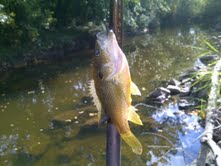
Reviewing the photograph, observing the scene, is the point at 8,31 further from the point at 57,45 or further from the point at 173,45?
the point at 173,45

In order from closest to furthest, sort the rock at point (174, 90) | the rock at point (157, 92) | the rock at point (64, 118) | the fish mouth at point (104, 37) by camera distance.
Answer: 1. the fish mouth at point (104, 37)
2. the rock at point (64, 118)
3. the rock at point (157, 92)
4. the rock at point (174, 90)

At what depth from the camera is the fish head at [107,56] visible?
1.21 metres

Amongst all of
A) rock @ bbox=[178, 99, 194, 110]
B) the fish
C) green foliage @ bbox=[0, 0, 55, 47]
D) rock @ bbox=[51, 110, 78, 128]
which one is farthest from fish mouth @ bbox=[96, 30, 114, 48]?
green foliage @ bbox=[0, 0, 55, 47]

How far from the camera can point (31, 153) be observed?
713 centimetres

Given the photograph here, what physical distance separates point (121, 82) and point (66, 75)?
11.9 metres

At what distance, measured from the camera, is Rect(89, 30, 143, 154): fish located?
1221 millimetres

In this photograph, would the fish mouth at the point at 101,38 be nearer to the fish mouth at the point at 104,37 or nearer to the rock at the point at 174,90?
the fish mouth at the point at 104,37

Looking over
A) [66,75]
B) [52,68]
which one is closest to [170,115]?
[66,75]

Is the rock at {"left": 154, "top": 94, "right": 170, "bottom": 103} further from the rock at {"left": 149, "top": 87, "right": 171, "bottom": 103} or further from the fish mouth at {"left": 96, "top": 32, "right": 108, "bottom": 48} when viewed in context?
the fish mouth at {"left": 96, "top": 32, "right": 108, "bottom": 48}

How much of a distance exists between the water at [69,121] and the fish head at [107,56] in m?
2.61

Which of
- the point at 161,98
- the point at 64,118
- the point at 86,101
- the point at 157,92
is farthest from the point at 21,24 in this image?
the point at 161,98

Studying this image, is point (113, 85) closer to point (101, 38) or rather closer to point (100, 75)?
point (100, 75)

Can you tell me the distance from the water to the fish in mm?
2493

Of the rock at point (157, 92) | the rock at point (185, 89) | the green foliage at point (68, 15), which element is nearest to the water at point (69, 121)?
the rock at point (157, 92)
